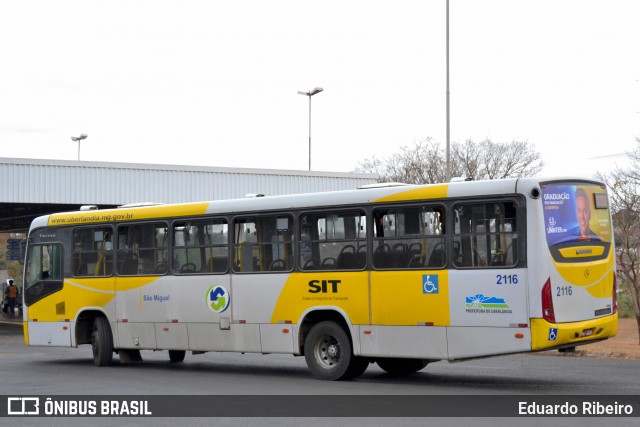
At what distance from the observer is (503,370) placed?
18688 millimetres

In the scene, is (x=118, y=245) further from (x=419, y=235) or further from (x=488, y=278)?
(x=488, y=278)

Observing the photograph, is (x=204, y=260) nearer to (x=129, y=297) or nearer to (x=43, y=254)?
(x=129, y=297)

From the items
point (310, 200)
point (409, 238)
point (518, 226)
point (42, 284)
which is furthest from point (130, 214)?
point (518, 226)

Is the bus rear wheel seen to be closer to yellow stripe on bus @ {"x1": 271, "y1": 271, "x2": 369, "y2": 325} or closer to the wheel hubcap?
the wheel hubcap

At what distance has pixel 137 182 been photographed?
3534 cm

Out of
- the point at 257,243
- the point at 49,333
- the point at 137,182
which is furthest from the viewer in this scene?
the point at 137,182

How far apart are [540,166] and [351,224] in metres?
52.1

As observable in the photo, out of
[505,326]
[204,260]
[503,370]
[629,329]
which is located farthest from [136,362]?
[629,329]

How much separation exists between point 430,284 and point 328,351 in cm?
230

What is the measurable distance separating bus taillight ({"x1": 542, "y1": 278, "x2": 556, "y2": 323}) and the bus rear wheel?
11.2 feet

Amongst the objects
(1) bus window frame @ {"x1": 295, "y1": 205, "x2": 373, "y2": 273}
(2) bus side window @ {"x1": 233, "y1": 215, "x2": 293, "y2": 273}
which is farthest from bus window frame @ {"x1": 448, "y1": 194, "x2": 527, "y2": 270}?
(2) bus side window @ {"x1": 233, "y1": 215, "x2": 293, "y2": 273}

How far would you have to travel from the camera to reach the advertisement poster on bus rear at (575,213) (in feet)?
47.3

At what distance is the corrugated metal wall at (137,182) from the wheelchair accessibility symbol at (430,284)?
21.3m

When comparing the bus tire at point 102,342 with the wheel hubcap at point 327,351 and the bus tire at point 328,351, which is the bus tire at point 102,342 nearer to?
the bus tire at point 328,351
